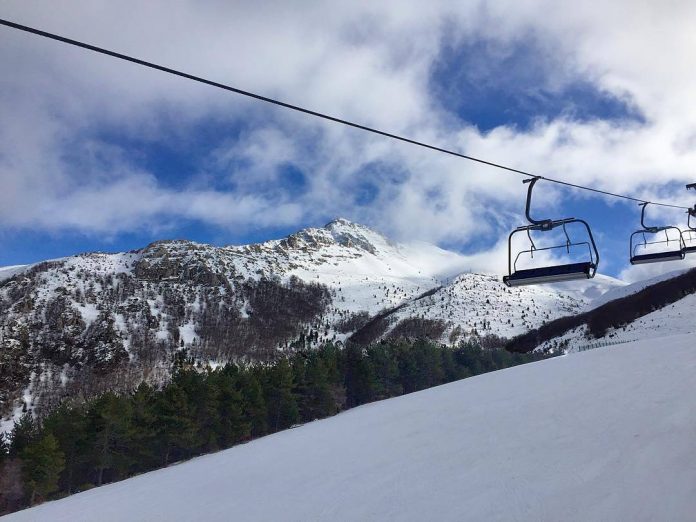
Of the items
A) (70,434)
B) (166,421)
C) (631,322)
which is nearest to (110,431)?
(70,434)

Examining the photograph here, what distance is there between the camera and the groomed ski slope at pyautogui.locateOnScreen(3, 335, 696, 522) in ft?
30.9

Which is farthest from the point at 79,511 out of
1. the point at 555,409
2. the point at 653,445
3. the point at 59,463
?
the point at 653,445

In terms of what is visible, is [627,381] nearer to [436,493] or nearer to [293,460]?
[436,493]

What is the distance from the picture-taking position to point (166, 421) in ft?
130

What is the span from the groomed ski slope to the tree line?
12.7 m

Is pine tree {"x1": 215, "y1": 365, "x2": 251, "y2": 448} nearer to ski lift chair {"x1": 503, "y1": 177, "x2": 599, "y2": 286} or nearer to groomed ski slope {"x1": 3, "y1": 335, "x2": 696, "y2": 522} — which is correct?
groomed ski slope {"x1": 3, "y1": 335, "x2": 696, "y2": 522}

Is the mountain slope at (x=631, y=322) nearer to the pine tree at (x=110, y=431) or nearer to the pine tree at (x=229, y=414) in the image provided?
the pine tree at (x=229, y=414)

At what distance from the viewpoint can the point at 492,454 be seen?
14055mm

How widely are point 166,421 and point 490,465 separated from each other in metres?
34.3

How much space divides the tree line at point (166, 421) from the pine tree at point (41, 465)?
6 cm

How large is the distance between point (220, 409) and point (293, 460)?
973 inches

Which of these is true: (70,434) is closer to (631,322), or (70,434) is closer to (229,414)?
(229,414)

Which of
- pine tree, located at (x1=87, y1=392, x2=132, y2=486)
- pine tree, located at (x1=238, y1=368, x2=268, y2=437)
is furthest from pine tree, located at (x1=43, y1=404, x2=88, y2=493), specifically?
pine tree, located at (x1=238, y1=368, x2=268, y2=437)

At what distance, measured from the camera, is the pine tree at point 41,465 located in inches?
1318
